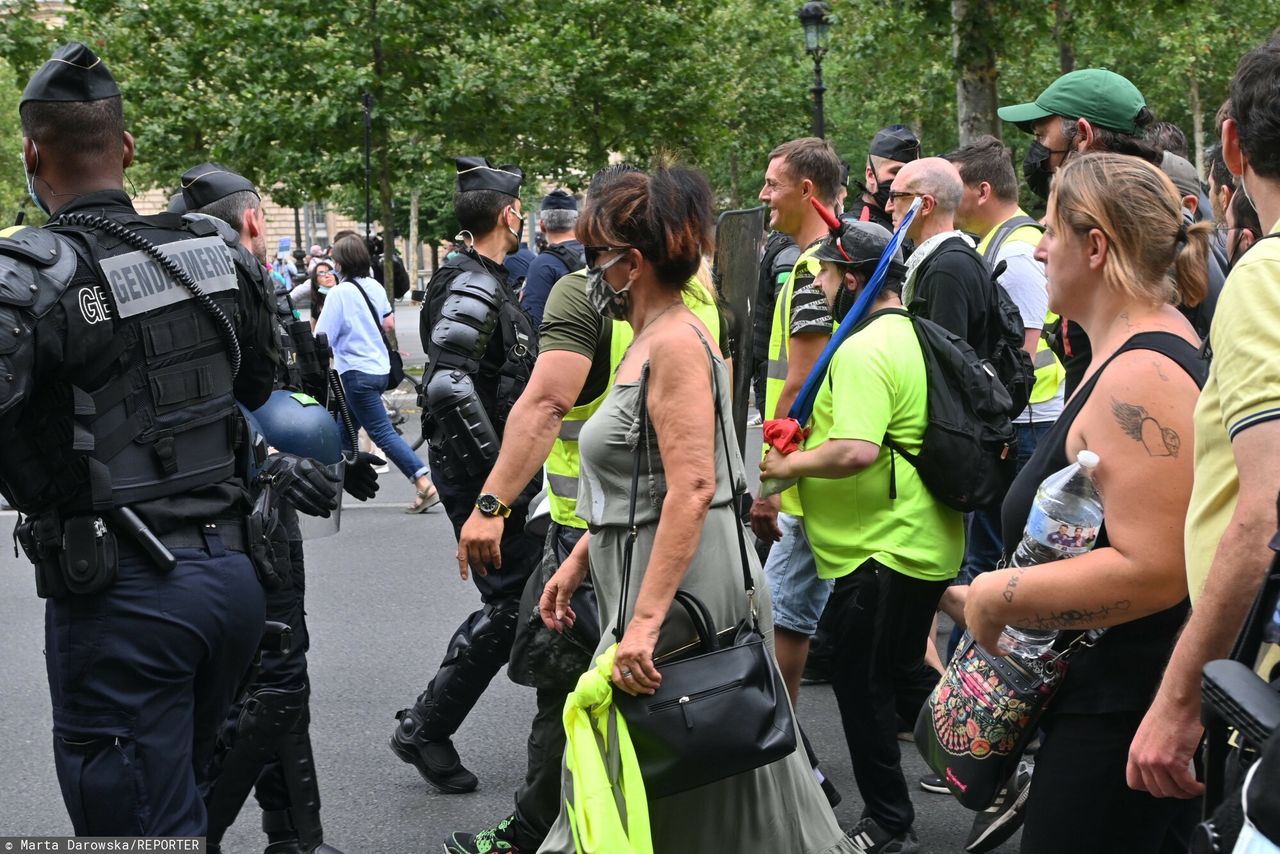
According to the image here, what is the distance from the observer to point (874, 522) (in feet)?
13.3

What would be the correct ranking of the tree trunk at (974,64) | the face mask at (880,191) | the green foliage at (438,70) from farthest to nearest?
the green foliage at (438,70) → the tree trunk at (974,64) → the face mask at (880,191)

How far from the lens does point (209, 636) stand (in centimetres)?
318

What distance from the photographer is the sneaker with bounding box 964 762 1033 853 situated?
3900 mm

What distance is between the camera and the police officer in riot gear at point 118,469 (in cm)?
296

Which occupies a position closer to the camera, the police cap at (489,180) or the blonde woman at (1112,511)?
the blonde woman at (1112,511)

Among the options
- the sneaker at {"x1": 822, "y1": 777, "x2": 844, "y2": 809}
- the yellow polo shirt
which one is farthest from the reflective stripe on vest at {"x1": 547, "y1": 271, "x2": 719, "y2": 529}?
the yellow polo shirt

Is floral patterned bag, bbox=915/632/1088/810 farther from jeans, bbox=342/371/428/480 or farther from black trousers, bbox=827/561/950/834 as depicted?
jeans, bbox=342/371/428/480

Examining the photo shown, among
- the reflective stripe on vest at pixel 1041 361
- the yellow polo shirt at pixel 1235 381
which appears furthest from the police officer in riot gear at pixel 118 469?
the reflective stripe on vest at pixel 1041 361

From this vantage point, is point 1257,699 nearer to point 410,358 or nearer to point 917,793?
point 917,793

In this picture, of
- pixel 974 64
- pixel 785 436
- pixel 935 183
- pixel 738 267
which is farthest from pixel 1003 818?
pixel 974 64

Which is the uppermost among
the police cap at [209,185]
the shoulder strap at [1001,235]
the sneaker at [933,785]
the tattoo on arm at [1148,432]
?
the police cap at [209,185]

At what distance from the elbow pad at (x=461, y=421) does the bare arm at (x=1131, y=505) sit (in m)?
2.38

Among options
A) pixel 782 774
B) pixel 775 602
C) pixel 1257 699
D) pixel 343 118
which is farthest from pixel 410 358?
pixel 1257 699

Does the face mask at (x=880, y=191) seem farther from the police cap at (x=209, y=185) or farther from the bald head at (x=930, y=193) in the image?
the police cap at (x=209, y=185)
